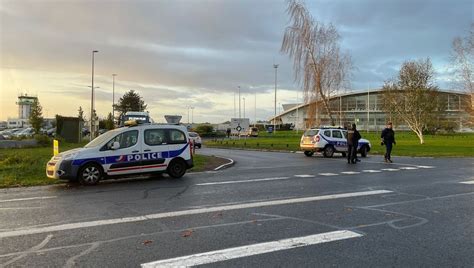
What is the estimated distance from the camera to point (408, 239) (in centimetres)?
630

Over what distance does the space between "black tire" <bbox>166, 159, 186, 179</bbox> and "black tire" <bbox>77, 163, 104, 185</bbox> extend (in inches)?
85.6

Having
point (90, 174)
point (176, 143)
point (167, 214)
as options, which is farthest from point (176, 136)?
point (167, 214)

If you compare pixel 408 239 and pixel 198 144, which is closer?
Result: pixel 408 239

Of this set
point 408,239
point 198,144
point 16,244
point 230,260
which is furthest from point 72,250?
point 198,144

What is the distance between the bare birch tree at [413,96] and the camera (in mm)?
49781

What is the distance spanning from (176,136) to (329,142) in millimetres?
13544

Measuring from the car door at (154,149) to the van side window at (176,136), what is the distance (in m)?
0.21

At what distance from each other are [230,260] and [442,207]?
5.27 meters

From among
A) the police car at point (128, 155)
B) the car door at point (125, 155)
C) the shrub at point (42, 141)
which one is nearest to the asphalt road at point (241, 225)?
the police car at point (128, 155)

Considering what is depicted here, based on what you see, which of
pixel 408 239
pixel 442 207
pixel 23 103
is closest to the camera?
pixel 408 239

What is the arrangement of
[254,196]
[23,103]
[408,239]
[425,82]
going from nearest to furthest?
[408,239] → [254,196] → [425,82] → [23,103]

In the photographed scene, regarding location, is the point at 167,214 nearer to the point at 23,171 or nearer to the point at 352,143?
the point at 23,171

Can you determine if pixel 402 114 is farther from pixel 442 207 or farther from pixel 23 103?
pixel 23 103

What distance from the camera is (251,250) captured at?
5691mm
